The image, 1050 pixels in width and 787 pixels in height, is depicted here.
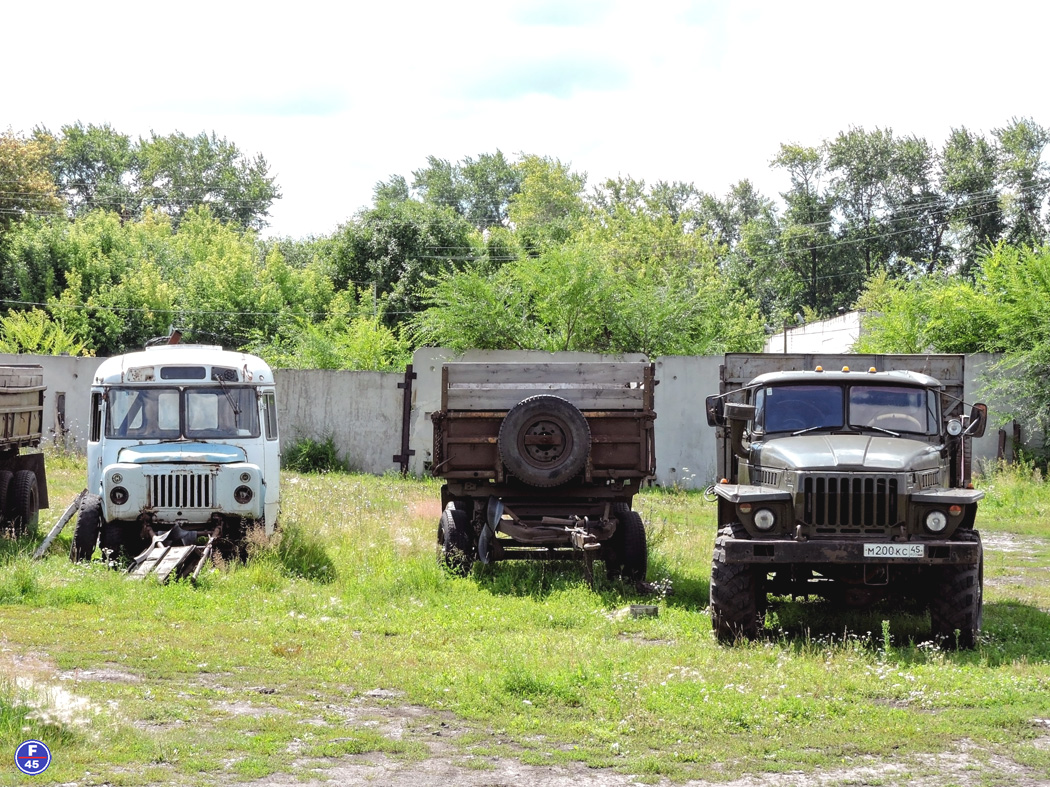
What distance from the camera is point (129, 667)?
8.14 meters

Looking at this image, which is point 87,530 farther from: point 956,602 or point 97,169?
point 97,169

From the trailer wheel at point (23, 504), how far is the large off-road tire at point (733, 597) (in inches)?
378

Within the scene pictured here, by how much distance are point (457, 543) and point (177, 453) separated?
3.13 meters

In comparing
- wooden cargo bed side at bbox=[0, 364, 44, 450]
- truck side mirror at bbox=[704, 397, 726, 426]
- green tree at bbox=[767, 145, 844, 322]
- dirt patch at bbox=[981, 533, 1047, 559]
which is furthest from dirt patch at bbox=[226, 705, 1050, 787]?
green tree at bbox=[767, 145, 844, 322]

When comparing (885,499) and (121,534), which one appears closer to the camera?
(885,499)

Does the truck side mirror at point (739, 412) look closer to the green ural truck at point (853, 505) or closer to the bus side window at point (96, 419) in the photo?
the green ural truck at point (853, 505)

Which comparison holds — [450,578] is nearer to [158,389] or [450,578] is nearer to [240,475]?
[240,475]

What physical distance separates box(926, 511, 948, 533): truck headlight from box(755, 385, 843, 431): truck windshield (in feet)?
4.18

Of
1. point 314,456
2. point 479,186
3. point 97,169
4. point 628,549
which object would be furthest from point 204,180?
point 628,549

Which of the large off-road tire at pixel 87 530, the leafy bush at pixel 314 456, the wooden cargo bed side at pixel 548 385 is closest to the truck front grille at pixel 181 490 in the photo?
the large off-road tire at pixel 87 530

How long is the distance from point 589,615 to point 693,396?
12.4m

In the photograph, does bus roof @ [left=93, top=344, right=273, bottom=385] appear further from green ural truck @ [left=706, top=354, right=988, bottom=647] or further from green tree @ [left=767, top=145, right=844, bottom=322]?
green tree @ [left=767, top=145, right=844, bottom=322]

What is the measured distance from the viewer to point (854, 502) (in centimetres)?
893

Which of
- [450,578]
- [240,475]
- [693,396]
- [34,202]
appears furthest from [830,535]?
[34,202]
